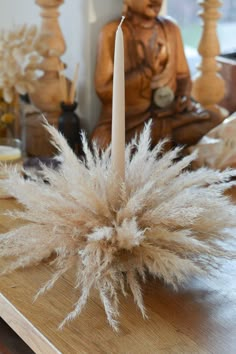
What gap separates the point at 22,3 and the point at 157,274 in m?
1.02

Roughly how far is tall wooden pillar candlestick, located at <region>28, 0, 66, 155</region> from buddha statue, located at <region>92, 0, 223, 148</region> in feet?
0.29

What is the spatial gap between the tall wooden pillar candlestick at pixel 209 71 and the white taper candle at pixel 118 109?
75cm

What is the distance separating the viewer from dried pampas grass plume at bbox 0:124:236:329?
1.07 meters

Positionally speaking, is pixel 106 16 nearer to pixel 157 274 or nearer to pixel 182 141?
pixel 182 141

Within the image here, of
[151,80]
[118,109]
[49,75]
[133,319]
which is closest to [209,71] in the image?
[151,80]

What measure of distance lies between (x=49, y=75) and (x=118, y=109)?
25.2 inches

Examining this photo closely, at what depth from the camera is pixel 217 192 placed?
1159mm

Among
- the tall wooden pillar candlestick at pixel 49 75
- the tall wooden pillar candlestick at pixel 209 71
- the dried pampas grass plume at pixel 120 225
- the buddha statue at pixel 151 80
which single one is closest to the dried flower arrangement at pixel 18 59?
the tall wooden pillar candlestick at pixel 49 75

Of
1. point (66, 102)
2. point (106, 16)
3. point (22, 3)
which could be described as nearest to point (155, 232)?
point (66, 102)

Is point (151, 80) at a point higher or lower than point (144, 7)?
lower

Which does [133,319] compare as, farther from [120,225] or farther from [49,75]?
[49,75]

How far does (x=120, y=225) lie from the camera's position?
3.58 feet

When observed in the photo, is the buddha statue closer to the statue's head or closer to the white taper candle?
the statue's head

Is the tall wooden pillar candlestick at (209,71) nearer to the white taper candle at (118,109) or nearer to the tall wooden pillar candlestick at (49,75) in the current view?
the tall wooden pillar candlestick at (49,75)
